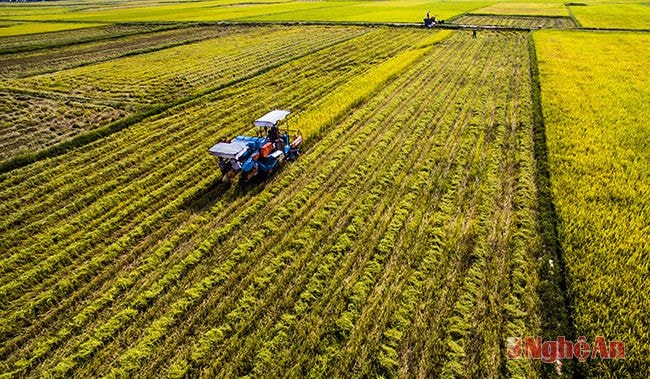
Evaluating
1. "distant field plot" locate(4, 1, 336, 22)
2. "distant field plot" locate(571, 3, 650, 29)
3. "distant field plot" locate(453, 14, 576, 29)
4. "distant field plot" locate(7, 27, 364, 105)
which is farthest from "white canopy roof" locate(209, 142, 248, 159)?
"distant field plot" locate(4, 1, 336, 22)

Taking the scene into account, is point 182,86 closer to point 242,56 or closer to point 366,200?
point 242,56

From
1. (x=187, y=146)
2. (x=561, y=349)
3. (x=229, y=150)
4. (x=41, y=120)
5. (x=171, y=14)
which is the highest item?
(x=171, y=14)

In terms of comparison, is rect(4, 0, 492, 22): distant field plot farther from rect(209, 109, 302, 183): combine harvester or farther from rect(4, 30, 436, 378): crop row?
rect(209, 109, 302, 183): combine harvester

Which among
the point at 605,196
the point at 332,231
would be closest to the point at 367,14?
the point at 605,196

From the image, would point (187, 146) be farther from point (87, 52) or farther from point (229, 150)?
point (87, 52)

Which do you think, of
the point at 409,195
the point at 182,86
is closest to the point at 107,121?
the point at 182,86

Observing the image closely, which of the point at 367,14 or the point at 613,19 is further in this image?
the point at 367,14

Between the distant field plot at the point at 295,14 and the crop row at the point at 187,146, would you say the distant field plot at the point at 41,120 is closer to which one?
the crop row at the point at 187,146
